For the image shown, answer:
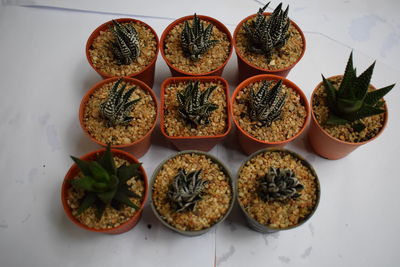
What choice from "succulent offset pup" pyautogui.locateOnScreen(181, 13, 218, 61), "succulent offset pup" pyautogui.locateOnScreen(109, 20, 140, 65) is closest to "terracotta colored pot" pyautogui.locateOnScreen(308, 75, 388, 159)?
"succulent offset pup" pyautogui.locateOnScreen(181, 13, 218, 61)

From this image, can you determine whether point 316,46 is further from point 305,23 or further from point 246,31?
point 246,31

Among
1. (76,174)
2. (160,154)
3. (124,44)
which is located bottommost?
(160,154)

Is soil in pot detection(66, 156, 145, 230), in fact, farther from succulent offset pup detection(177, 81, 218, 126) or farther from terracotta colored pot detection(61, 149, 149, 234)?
succulent offset pup detection(177, 81, 218, 126)

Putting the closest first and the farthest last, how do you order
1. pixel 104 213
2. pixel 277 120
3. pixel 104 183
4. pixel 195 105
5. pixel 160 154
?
pixel 104 183
pixel 104 213
pixel 195 105
pixel 277 120
pixel 160 154

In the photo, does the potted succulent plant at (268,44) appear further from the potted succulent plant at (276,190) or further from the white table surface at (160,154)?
the potted succulent plant at (276,190)

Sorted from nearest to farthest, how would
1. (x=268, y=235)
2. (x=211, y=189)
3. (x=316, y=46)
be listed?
(x=211, y=189) → (x=268, y=235) → (x=316, y=46)

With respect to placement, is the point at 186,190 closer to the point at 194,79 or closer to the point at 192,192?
the point at 192,192

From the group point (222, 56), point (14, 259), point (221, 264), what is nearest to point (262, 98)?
point (222, 56)

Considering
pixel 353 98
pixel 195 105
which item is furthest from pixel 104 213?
pixel 353 98
